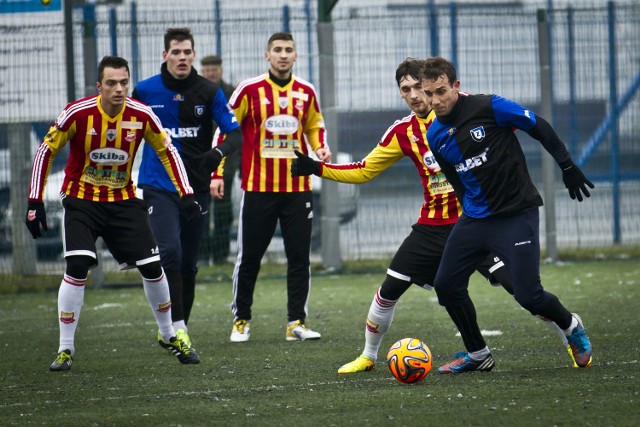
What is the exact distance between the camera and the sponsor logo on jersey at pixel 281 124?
9.50m

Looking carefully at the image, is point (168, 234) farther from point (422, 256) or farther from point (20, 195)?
point (20, 195)

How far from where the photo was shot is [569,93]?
15.1 m

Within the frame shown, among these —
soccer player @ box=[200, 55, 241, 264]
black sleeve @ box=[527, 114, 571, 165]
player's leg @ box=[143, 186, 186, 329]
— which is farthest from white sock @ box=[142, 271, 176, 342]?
soccer player @ box=[200, 55, 241, 264]

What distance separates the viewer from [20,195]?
44.7 ft

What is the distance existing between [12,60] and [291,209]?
5.32 metres

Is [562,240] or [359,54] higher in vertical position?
[359,54]

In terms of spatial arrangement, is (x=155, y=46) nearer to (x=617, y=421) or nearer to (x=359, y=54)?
(x=359, y=54)

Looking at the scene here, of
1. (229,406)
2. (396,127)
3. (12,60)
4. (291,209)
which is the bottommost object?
(229,406)

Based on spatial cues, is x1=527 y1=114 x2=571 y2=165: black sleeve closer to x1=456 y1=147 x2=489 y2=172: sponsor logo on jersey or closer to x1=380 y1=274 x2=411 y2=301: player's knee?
x1=456 y1=147 x2=489 y2=172: sponsor logo on jersey

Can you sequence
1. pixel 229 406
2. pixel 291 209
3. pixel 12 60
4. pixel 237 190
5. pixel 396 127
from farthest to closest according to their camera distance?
pixel 237 190, pixel 12 60, pixel 291 209, pixel 396 127, pixel 229 406

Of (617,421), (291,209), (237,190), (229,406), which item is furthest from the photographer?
(237,190)

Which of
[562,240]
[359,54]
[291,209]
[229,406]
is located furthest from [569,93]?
[229,406]

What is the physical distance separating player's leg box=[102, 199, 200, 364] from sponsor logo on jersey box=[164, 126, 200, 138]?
1.01 m

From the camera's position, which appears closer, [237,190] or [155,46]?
[155,46]
